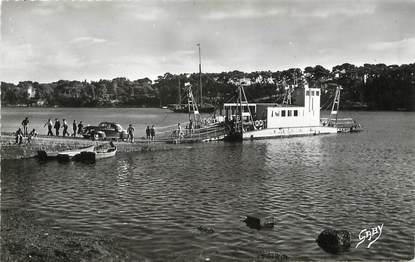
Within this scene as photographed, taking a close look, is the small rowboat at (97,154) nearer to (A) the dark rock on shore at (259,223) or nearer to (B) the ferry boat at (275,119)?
(A) the dark rock on shore at (259,223)

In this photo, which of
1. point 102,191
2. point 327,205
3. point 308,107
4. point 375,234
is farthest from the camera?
point 308,107

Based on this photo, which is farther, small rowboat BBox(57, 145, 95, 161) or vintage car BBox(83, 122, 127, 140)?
vintage car BBox(83, 122, 127, 140)

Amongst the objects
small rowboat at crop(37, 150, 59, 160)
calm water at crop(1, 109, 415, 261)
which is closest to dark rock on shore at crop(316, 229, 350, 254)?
calm water at crop(1, 109, 415, 261)

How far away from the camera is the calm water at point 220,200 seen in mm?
17844

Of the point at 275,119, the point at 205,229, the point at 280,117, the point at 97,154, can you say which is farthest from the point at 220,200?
the point at 280,117

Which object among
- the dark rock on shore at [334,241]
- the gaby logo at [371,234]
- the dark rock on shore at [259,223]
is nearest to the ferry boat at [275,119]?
the dark rock on shore at [259,223]

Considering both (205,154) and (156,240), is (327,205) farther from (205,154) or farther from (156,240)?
(205,154)

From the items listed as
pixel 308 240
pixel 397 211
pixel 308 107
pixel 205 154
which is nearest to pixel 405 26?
pixel 397 211

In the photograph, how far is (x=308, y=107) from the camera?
6781 cm

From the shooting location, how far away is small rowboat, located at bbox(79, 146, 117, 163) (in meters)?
37.3

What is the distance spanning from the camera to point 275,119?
64062 millimetres

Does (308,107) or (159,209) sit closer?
(159,209)

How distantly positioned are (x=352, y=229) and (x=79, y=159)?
24.9 metres

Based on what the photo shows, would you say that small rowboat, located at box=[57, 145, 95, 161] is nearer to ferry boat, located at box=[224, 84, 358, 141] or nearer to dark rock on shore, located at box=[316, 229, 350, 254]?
ferry boat, located at box=[224, 84, 358, 141]
